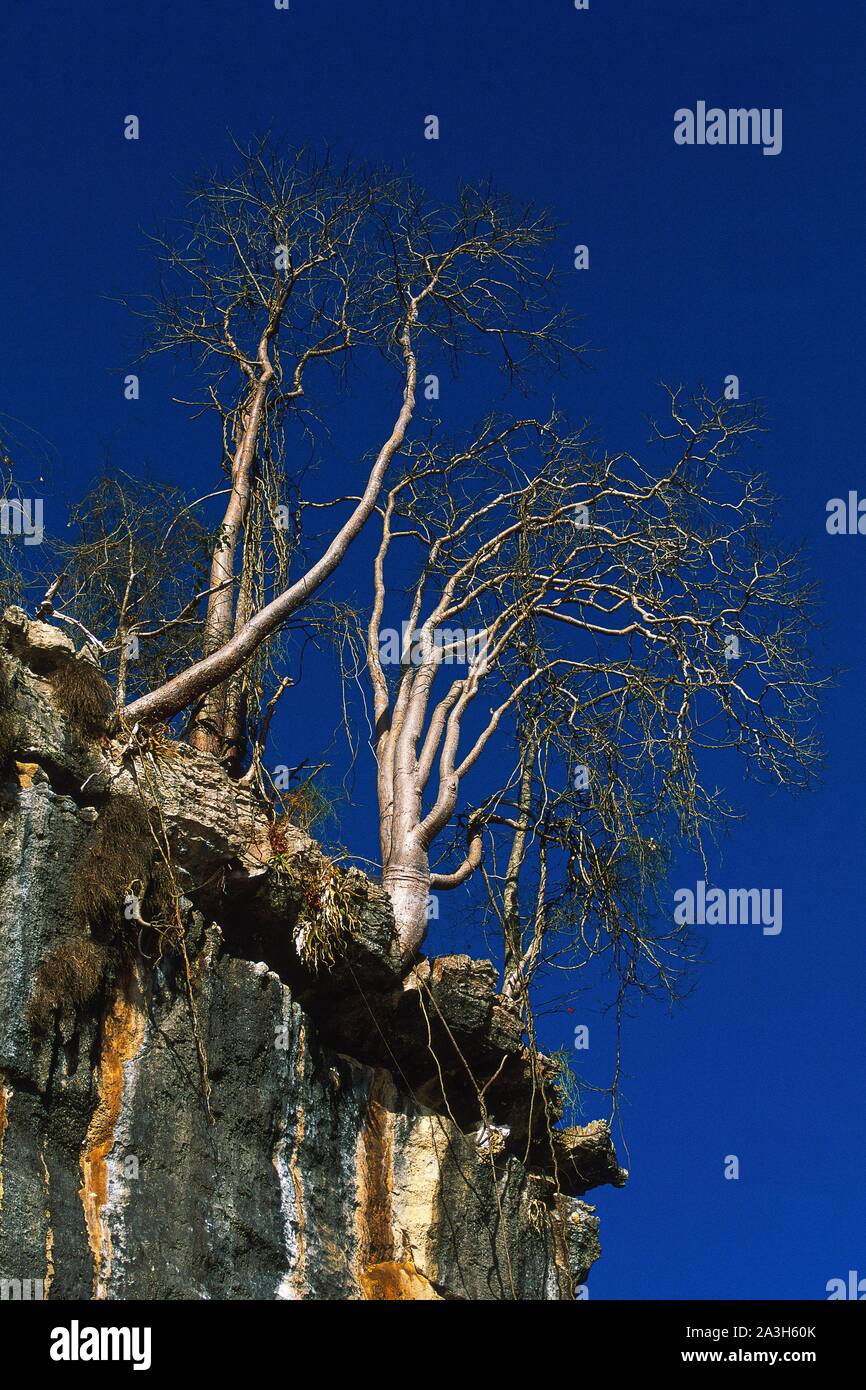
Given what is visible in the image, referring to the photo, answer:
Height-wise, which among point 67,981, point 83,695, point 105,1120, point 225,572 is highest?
point 225,572

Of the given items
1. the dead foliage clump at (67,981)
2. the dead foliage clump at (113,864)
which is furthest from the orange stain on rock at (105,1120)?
the dead foliage clump at (113,864)

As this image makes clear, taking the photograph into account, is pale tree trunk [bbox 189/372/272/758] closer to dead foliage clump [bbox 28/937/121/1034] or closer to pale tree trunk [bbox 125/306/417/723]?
pale tree trunk [bbox 125/306/417/723]

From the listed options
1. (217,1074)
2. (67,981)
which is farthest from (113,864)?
(217,1074)

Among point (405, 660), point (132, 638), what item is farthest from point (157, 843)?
point (405, 660)

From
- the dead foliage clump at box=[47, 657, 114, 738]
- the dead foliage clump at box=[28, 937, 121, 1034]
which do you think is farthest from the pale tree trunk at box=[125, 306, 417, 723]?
the dead foliage clump at box=[28, 937, 121, 1034]

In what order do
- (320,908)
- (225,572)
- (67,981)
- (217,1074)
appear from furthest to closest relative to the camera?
(225,572), (320,908), (217,1074), (67,981)

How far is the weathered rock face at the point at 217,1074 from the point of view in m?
7.43

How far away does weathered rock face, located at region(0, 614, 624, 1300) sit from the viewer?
24.4 feet

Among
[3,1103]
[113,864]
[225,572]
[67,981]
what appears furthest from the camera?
[225,572]

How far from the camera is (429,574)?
40.0 feet

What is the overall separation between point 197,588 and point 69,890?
328 cm

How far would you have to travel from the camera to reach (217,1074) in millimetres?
8172

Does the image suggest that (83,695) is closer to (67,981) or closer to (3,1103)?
(67,981)
